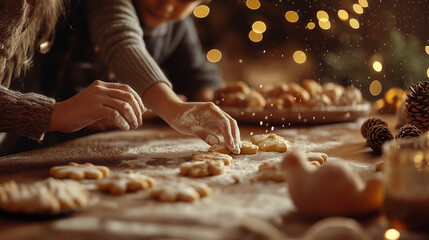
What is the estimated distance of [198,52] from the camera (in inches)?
111

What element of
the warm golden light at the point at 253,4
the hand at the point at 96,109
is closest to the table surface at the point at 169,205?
the hand at the point at 96,109

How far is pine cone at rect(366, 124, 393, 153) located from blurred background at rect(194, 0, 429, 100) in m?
1.09

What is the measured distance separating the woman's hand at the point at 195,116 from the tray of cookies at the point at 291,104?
61cm

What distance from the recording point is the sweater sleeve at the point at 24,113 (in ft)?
3.73

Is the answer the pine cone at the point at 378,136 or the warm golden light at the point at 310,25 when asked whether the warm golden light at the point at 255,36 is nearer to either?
the warm golden light at the point at 310,25

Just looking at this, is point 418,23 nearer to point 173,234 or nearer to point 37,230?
point 173,234

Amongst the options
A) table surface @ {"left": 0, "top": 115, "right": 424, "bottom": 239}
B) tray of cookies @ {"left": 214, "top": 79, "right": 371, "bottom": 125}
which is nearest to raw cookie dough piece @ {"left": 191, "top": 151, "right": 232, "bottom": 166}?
table surface @ {"left": 0, "top": 115, "right": 424, "bottom": 239}

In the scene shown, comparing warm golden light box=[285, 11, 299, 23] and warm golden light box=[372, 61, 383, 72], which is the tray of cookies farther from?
warm golden light box=[285, 11, 299, 23]

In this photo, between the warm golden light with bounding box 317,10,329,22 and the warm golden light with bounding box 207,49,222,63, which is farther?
the warm golden light with bounding box 207,49,222,63

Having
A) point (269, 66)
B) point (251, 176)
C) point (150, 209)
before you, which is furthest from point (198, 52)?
point (150, 209)

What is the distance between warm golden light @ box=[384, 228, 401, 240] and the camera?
0.68 m

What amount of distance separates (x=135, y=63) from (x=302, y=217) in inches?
38.2

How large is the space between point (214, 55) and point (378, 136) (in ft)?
8.27

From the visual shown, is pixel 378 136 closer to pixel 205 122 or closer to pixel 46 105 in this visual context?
pixel 205 122
